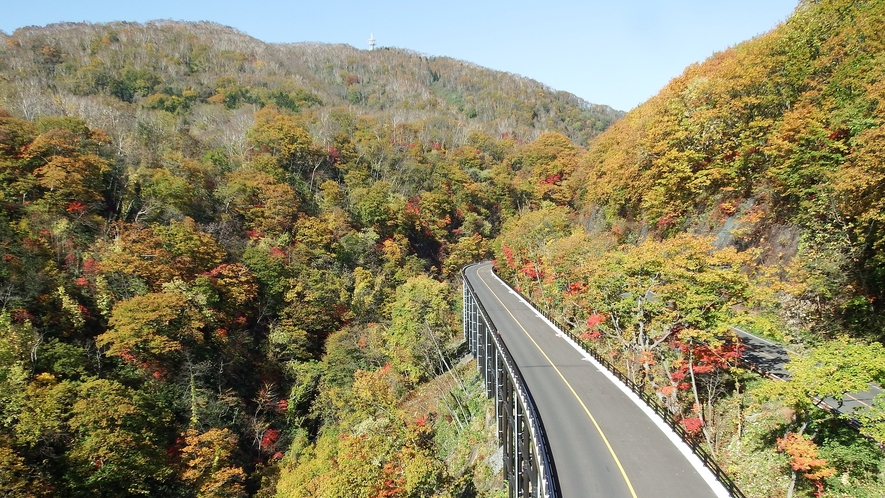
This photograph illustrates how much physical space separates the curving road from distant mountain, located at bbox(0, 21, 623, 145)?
214ft

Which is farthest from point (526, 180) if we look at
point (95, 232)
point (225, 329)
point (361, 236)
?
point (95, 232)

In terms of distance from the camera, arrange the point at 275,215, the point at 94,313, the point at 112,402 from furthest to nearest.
→ the point at 275,215 < the point at 94,313 < the point at 112,402

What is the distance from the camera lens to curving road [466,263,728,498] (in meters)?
14.8

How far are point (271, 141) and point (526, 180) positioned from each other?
58.8m

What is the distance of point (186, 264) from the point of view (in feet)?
132

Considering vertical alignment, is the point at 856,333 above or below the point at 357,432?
above

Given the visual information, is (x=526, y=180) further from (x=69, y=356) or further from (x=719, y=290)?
(x=69, y=356)

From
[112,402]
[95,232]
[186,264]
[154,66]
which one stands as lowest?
[112,402]

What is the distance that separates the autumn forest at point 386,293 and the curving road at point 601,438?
10.3 feet

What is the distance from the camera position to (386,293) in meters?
59.1

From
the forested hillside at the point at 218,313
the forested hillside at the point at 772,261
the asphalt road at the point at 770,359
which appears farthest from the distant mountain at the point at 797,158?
the forested hillside at the point at 218,313

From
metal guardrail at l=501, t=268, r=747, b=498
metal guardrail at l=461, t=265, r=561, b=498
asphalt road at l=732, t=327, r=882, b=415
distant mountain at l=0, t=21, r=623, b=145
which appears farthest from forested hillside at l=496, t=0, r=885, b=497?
distant mountain at l=0, t=21, r=623, b=145

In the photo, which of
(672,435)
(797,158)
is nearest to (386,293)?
(672,435)

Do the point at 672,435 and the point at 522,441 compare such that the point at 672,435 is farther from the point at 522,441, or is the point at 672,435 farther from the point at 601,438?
the point at 522,441
